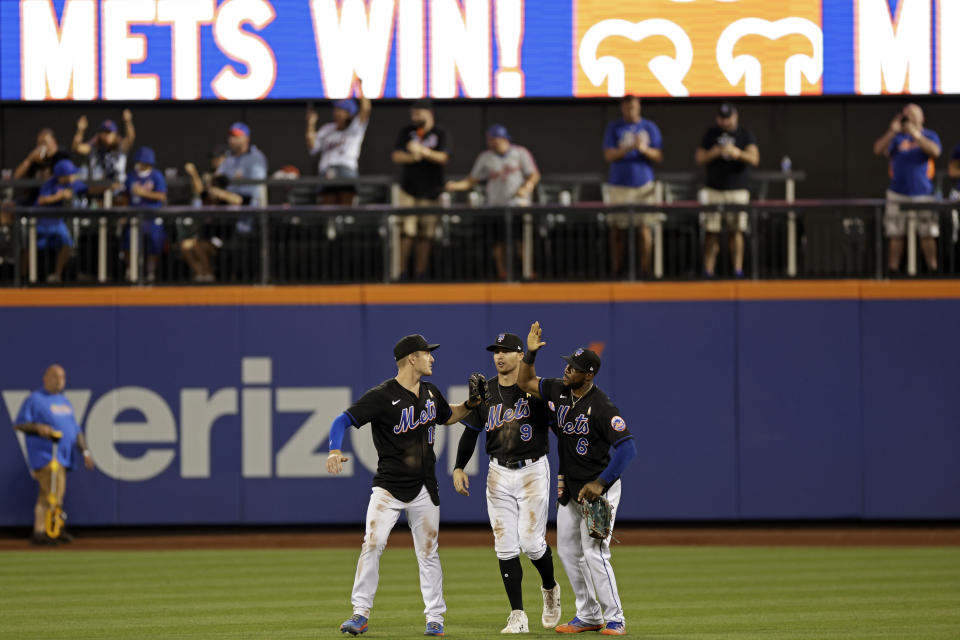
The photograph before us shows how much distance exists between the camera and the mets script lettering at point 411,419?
10.3 metres

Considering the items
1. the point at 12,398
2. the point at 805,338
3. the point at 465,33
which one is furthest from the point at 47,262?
the point at 805,338

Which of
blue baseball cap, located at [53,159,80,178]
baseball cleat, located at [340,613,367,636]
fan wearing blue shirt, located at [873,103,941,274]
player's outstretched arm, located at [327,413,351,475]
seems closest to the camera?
player's outstretched arm, located at [327,413,351,475]

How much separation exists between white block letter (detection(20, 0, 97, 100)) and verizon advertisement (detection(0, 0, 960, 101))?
2 cm

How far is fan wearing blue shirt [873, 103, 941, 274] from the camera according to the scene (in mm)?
18391

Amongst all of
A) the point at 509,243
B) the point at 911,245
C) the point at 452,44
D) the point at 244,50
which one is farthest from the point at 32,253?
the point at 911,245

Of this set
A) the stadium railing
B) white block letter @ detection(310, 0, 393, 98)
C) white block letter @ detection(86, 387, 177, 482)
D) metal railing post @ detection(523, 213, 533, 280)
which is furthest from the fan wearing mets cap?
white block letter @ detection(86, 387, 177, 482)

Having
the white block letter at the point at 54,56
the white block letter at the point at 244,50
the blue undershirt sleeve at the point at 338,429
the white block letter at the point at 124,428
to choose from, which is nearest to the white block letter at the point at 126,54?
the white block letter at the point at 54,56

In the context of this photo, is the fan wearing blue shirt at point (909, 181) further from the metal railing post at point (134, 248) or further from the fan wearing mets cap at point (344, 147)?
the metal railing post at point (134, 248)

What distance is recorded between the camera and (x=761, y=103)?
23328 mm

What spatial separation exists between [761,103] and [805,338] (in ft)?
20.2

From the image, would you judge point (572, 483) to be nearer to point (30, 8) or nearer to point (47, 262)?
point (47, 262)

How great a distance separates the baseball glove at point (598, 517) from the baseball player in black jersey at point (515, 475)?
17.8 inches

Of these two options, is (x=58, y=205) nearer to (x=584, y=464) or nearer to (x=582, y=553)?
(x=584, y=464)

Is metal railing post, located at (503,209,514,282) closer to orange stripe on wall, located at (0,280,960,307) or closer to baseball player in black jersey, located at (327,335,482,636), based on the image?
orange stripe on wall, located at (0,280,960,307)
